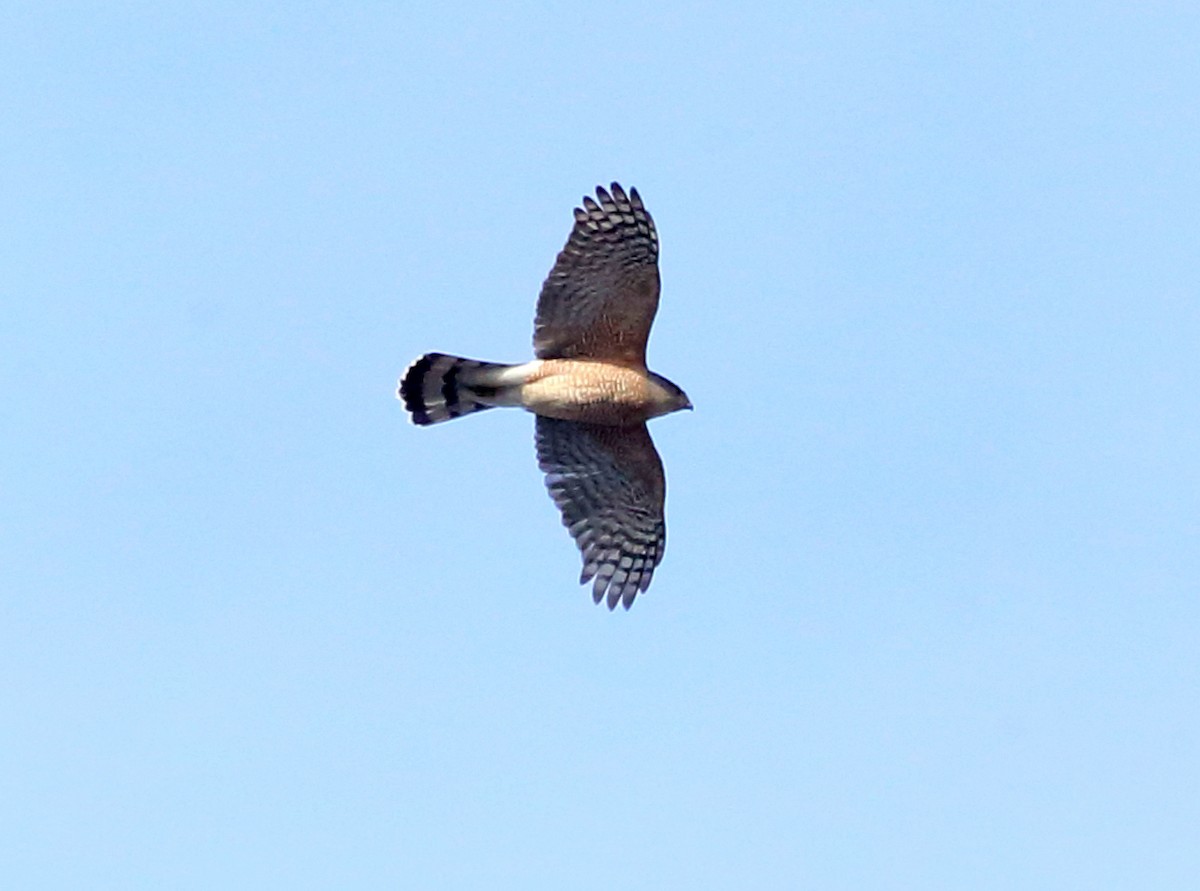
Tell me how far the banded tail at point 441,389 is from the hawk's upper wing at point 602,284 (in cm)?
70

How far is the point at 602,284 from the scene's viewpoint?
2305 centimetres

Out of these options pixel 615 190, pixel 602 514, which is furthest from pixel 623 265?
pixel 602 514

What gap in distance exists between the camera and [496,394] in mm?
23594

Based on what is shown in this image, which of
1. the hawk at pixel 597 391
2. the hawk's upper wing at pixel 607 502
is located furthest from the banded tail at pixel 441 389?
the hawk's upper wing at pixel 607 502

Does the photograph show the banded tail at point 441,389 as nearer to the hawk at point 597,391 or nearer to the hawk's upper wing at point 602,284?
the hawk at point 597,391

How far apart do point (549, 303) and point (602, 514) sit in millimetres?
1796

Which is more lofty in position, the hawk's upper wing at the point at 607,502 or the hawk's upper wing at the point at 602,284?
the hawk's upper wing at the point at 602,284

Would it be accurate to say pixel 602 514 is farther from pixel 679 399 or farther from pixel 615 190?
pixel 615 190

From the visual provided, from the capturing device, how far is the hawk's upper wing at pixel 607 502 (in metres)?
23.8

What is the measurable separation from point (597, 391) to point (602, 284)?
2.68ft

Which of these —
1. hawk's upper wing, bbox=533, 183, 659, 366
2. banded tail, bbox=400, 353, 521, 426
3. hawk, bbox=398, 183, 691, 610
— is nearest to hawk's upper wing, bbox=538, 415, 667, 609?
hawk, bbox=398, 183, 691, 610

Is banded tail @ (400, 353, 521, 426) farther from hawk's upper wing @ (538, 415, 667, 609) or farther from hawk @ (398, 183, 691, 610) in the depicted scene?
hawk's upper wing @ (538, 415, 667, 609)

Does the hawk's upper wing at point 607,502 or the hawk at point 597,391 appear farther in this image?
the hawk's upper wing at point 607,502

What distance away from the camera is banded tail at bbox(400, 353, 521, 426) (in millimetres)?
23734
